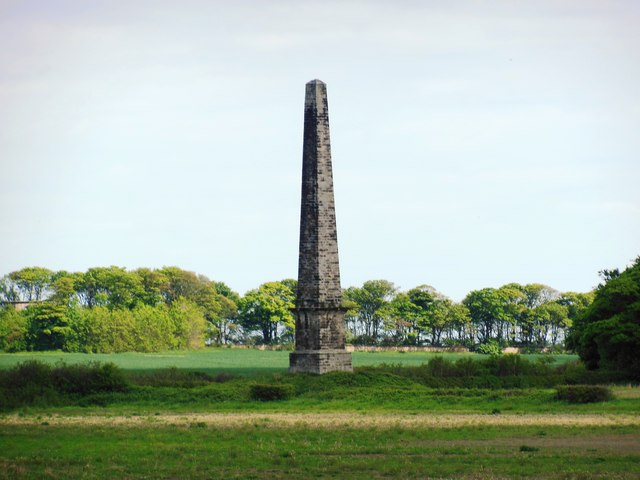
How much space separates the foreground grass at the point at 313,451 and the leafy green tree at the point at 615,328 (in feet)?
68.2

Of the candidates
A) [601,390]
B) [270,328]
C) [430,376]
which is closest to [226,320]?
[270,328]

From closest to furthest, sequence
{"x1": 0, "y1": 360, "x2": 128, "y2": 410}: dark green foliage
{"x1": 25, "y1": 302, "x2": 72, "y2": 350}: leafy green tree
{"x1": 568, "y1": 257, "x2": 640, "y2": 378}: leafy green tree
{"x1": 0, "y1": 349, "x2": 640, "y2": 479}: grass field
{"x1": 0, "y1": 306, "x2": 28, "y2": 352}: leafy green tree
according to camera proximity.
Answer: {"x1": 0, "y1": 349, "x2": 640, "y2": 479}: grass field → {"x1": 0, "y1": 360, "x2": 128, "y2": 410}: dark green foliage → {"x1": 568, "y1": 257, "x2": 640, "y2": 378}: leafy green tree → {"x1": 0, "y1": 306, "x2": 28, "y2": 352}: leafy green tree → {"x1": 25, "y1": 302, "x2": 72, "y2": 350}: leafy green tree

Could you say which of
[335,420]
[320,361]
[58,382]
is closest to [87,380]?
[58,382]

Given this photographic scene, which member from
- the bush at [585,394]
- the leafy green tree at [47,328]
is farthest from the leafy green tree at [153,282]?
the bush at [585,394]

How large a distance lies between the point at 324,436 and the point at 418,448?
430cm

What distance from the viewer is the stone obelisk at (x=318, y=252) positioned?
5434cm

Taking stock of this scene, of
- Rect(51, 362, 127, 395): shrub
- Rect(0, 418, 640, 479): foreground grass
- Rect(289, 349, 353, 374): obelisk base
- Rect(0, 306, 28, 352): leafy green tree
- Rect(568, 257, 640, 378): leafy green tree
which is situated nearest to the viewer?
Rect(0, 418, 640, 479): foreground grass

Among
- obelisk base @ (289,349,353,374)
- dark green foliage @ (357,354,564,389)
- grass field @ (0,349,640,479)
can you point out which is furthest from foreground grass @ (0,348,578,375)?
grass field @ (0,349,640,479)

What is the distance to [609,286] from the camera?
196 ft

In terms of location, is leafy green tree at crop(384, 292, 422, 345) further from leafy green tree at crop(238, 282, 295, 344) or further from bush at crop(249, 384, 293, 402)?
bush at crop(249, 384, 293, 402)

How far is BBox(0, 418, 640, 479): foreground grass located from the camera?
27.3m

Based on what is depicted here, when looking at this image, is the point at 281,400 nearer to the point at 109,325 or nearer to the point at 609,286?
the point at 609,286

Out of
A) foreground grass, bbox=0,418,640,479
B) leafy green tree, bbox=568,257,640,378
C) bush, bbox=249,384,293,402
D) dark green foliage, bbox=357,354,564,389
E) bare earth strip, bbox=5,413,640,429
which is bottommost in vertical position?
foreground grass, bbox=0,418,640,479

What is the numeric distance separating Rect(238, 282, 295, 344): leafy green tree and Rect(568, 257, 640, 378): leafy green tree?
305 feet
